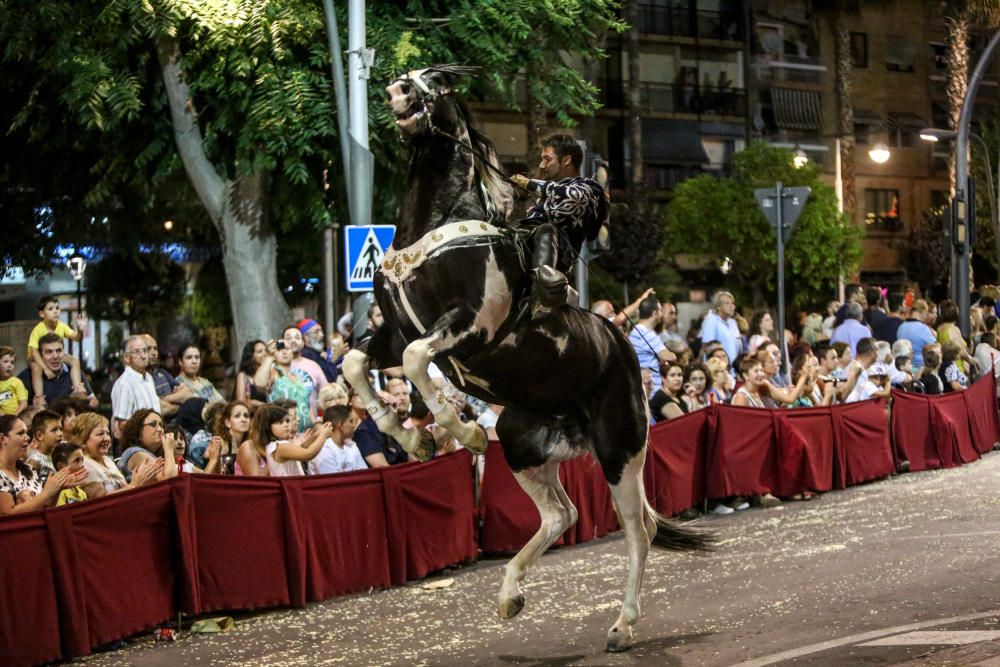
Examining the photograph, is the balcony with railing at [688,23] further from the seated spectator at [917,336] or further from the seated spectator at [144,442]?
the seated spectator at [144,442]

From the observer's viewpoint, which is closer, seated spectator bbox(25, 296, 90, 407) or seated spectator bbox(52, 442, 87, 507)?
seated spectator bbox(52, 442, 87, 507)

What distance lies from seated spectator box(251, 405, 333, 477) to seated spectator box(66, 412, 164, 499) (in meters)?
1.11

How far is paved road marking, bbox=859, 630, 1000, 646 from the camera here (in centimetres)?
740

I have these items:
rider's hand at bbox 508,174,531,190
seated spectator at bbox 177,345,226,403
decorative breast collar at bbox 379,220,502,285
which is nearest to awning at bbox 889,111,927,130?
seated spectator at bbox 177,345,226,403

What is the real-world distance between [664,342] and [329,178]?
17.9ft

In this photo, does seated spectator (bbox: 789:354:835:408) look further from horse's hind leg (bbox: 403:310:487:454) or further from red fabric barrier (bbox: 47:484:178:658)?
horse's hind leg (bbox: 403:310:487:454)

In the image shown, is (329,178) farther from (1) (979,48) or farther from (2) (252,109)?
(1) (979,48)

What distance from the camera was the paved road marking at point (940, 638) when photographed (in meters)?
7.40

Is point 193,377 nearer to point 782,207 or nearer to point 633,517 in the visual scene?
point 633,517

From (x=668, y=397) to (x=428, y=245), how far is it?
730 centimetres

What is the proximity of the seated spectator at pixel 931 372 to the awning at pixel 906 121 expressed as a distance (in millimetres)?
36953

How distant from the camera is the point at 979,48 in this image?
5425cm

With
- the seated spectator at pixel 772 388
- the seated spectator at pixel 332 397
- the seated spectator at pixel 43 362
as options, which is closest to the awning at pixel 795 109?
the seated spectator at pixel 772 388

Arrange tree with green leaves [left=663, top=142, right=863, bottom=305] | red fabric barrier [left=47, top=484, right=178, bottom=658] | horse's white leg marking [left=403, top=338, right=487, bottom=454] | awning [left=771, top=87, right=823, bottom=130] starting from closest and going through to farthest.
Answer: horse's white leg marking [left=403, top=338, right=487, bottom=454]
red fabric barrier [left=47, top=484, right=178, bottom=658]
tree with green leaves [left=663, top=142, right=863, bottom=305]
awning [left=771, top=87, right=823, bottom=130]
